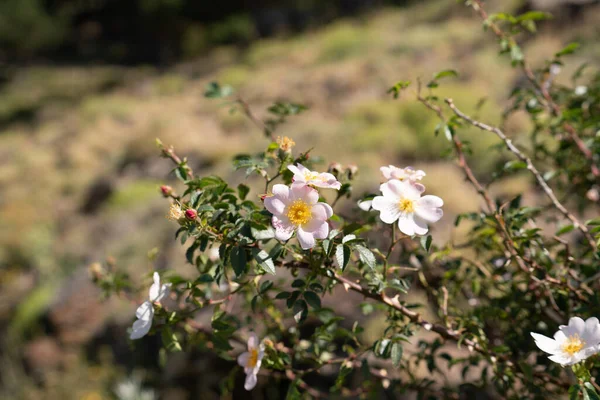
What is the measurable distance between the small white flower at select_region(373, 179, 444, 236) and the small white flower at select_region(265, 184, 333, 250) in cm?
7

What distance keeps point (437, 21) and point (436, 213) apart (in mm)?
8635

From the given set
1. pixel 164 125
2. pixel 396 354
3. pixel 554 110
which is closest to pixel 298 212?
pixel 396 354

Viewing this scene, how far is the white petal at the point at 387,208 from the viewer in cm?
63

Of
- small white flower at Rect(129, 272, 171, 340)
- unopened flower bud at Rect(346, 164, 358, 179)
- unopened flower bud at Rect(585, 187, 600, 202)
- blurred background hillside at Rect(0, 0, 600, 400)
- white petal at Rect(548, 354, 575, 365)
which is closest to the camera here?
white petal at Rect(548, 354, 575, 365)

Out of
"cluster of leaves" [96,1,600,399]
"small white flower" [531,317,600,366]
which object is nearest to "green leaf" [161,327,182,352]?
"cluster of leaves" [96,1,600,399]

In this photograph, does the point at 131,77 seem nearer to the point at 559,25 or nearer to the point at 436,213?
the point at 559,25

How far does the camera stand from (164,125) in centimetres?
629

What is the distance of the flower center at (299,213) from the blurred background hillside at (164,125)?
42 centimetres

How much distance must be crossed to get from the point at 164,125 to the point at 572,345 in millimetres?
6115

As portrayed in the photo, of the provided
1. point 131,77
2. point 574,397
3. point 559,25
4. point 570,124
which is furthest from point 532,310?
point 131,77

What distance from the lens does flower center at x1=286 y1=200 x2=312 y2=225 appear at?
23.7 inches

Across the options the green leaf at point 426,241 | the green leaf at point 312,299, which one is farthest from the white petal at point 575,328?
the green leaf at point 312,299

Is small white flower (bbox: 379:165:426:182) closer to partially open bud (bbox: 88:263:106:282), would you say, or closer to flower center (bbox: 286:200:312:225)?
flower center (bbox: 286:200:312:225)

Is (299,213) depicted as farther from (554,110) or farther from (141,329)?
(554,110)
